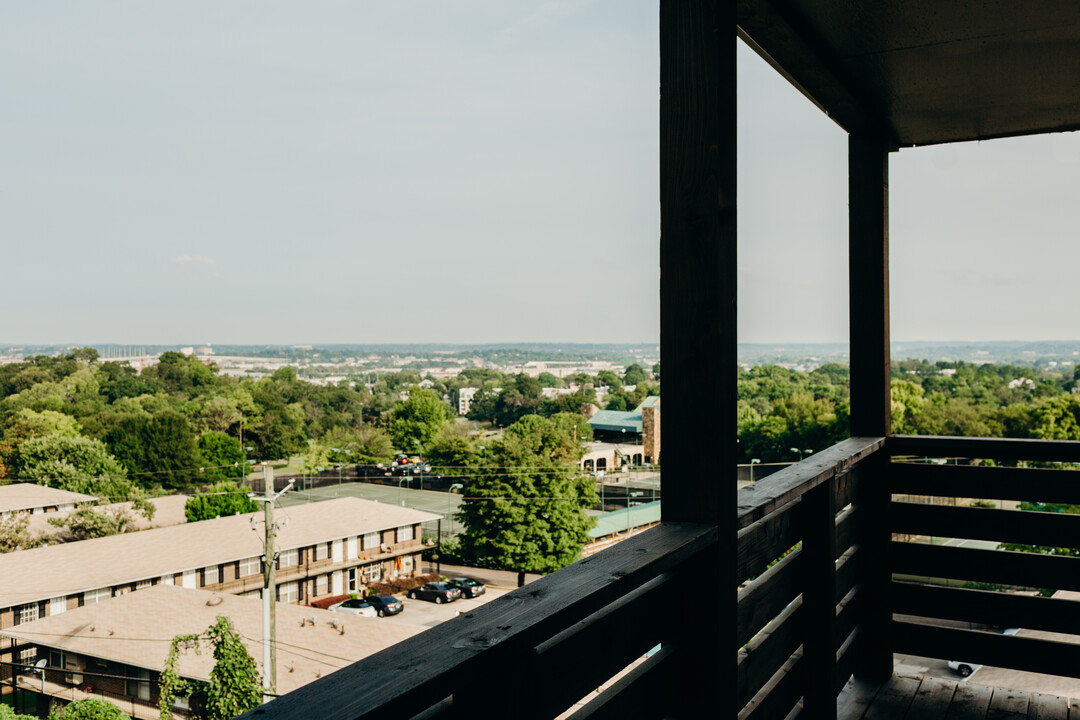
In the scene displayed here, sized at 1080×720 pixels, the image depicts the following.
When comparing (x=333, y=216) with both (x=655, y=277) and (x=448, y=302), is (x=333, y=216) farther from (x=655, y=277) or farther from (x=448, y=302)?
(x=655, y=277)

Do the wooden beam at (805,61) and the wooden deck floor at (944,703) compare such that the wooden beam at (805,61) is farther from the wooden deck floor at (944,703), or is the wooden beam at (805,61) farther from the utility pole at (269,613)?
the utility pole at (269,613)

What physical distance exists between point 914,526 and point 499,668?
2.20 m

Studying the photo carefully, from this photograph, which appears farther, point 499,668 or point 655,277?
point 655,277

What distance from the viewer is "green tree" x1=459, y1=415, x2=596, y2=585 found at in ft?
87.4

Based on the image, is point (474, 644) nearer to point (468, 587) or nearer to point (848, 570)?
point (848, 570)

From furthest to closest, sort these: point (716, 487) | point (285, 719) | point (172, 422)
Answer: point (172, 422), point (716, 487), point (285, 719)

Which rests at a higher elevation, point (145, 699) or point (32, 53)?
point (32, 53)

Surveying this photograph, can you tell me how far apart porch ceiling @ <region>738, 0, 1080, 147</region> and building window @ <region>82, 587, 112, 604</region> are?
24.0m

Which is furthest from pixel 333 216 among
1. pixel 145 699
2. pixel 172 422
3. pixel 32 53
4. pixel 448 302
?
pixel 145 699

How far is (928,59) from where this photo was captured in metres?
1.82

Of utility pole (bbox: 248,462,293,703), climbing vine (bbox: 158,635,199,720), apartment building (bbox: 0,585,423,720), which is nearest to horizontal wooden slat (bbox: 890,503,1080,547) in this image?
utility pole (bbox: 248,462,293,703)

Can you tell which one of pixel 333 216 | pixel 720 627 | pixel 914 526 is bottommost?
pixel 914 526

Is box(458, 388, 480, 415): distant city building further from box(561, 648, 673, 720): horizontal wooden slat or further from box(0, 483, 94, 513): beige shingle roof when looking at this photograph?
box(561, 648, 673, 720): horizontal wooden slat

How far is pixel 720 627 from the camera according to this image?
1100 mm
